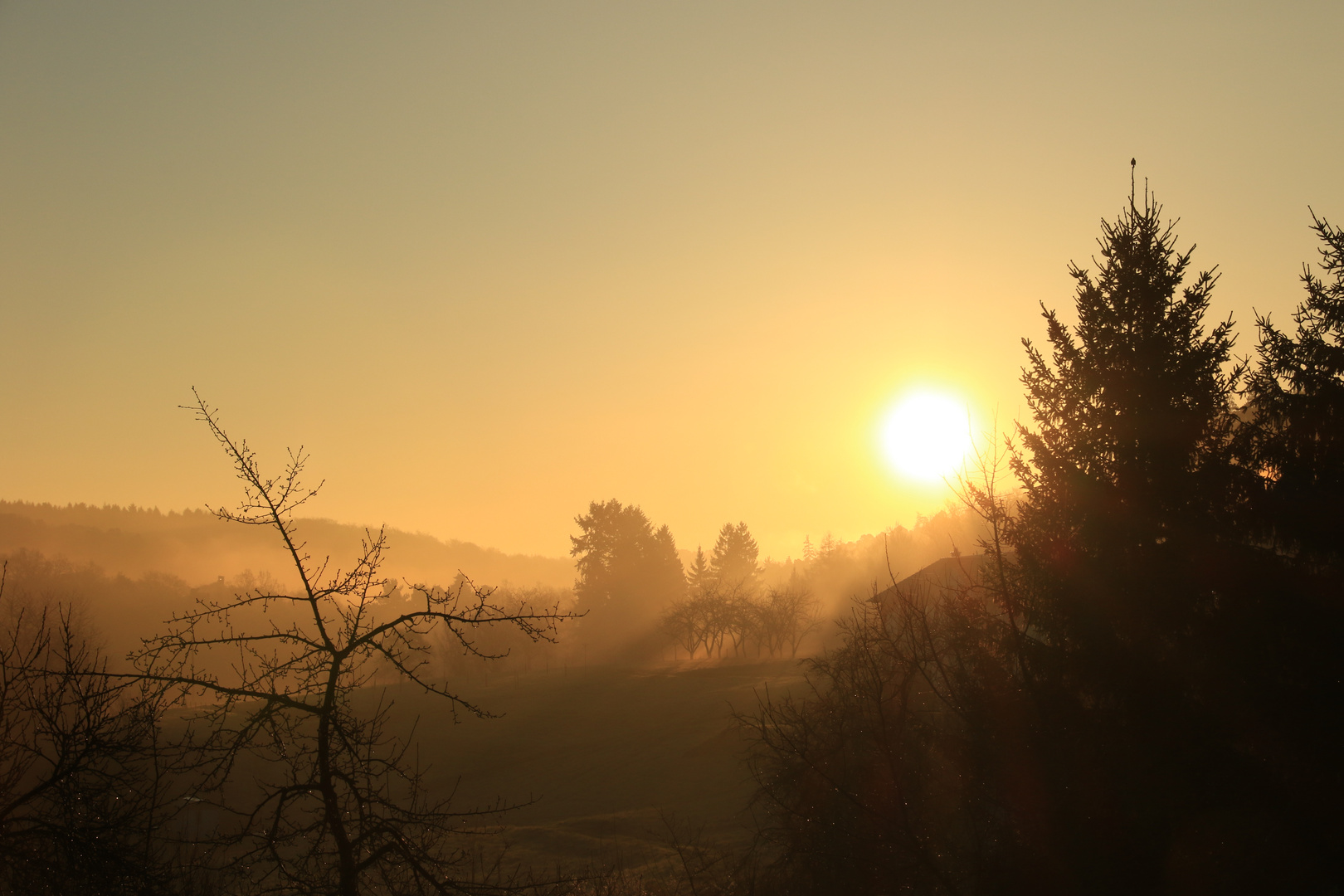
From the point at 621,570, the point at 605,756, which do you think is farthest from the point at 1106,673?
the point at 621,570

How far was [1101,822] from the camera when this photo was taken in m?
14.0

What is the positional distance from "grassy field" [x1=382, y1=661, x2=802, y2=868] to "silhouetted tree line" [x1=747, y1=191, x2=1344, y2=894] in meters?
10.3

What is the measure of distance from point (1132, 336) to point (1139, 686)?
682 centimetres

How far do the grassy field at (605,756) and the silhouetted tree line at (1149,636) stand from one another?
10.3 metres

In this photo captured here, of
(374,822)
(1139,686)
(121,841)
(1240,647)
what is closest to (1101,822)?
(1139,686)

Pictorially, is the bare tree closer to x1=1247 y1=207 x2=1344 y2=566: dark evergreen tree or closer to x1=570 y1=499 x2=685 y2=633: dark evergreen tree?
x1=1247 y1=207 x2=1344 y2=566: dark evergreen tree

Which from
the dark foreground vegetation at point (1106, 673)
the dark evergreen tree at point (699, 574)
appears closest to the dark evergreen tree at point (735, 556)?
the dark evergreen tree at point (699, 574)

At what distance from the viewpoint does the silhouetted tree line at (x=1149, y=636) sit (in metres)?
12.5

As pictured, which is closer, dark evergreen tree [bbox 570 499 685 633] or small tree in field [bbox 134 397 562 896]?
small tree in field [bbox 134 397 562 896]

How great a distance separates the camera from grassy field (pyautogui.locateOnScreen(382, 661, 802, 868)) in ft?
101

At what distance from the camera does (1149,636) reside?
1437 centimetres

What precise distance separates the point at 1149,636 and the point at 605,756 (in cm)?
4151

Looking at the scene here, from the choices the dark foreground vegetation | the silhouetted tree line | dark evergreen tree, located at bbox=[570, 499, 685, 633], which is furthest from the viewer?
dark evergreen tree, located at bbox=[570, 499, 685, 633]

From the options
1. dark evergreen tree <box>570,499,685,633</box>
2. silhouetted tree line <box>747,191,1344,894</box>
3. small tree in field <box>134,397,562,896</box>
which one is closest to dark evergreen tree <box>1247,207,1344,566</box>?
silhouetted tree line <box>747,191,1344,894</box>
